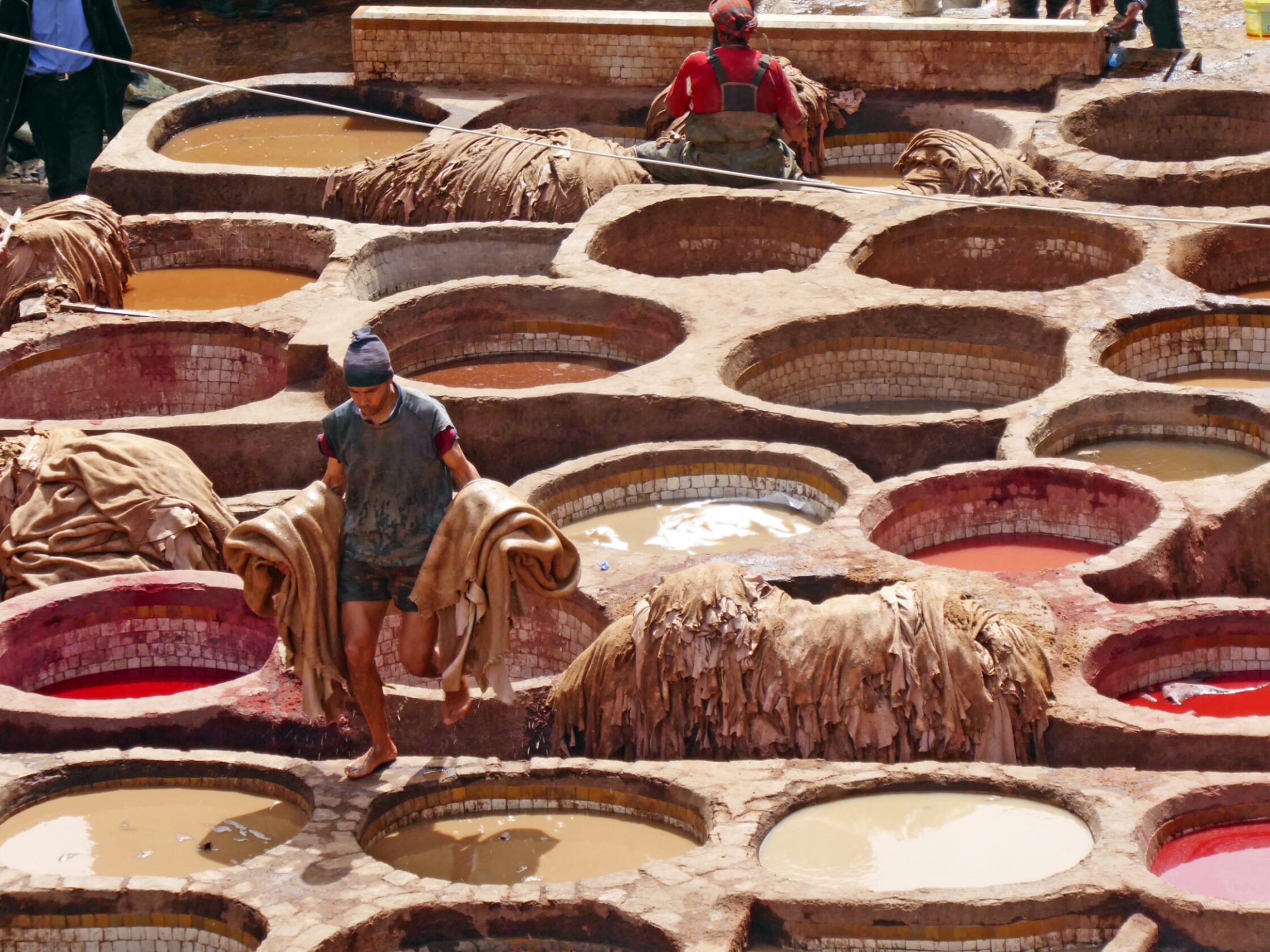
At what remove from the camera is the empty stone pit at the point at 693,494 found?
363 inches

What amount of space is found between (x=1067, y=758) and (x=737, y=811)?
130 centimetres

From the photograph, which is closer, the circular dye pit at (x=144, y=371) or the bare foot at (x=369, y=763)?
the bare foot at (x=369, y=763)

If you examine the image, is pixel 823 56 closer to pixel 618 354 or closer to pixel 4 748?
pixel 618 354

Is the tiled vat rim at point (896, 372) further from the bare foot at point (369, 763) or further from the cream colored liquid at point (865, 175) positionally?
the bare foot at point (369, 763)

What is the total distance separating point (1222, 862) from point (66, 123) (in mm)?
9804

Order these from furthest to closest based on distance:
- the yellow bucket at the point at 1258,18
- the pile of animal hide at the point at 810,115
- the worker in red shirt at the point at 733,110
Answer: the yellow bucket at the point at 1258,18
the pile of animal hide at the point at 810,115
the worker in red shirt at the point at 733,110

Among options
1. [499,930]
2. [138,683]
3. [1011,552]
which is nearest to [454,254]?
[138,683]

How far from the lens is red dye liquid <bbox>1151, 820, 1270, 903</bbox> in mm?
6281

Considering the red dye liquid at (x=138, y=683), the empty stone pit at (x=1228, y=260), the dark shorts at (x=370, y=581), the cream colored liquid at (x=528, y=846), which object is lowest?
the red dye liquid at (x=138, y=683)

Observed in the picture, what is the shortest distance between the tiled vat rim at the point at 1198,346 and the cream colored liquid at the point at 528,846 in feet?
15.8

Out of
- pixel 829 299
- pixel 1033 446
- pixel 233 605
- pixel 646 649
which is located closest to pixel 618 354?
pixel 829 299

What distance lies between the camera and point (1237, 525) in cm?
873

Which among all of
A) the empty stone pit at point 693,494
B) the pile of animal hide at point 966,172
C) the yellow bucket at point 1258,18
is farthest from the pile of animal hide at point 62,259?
the yellow bucket at point 1258,18

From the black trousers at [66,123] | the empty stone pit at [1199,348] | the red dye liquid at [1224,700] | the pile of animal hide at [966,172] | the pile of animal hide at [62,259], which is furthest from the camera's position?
the black trousers at [66,123]
